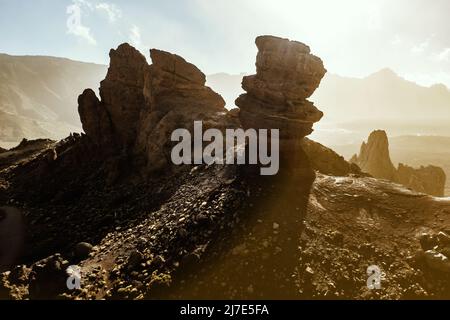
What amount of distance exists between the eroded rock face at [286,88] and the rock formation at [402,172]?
3312cm

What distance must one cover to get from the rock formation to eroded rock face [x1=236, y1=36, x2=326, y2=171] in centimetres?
3312

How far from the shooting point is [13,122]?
14925cm

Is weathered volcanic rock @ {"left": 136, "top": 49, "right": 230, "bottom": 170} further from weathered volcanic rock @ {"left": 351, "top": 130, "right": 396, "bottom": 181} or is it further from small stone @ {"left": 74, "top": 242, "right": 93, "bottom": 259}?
weathered volcanic rock @ {"left": 351, "top": 130, "right": 396, "bottom": 181}

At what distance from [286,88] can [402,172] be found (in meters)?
37.6

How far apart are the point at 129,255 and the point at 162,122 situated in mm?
12463

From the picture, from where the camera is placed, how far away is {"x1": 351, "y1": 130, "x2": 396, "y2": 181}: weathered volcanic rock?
47688mm

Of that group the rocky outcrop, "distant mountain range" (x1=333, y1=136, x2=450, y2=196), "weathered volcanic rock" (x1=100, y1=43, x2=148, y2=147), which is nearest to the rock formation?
the rocky outcrop

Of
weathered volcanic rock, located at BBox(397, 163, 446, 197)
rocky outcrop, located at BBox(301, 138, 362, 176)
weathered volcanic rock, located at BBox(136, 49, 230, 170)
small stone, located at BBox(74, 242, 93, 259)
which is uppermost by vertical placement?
weathered volcanic rock, located at BBox(136, 49, 230, 170)

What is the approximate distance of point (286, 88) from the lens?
1964 centimetres

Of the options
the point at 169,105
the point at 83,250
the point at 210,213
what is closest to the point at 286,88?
the point at 210,213

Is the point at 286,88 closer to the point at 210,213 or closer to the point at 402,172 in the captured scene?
the point at 210,213
